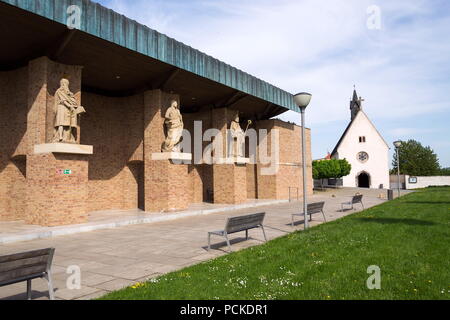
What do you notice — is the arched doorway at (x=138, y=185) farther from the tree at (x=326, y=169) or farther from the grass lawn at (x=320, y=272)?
the tree at (x=326, y=169)

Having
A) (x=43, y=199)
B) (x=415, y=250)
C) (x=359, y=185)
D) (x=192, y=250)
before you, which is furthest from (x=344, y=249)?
(x=359, y=185)

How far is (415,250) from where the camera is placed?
7238mm

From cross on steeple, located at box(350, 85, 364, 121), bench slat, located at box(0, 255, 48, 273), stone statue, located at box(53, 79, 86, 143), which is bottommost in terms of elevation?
bench slat, located at box(0, 255, 48, 273)

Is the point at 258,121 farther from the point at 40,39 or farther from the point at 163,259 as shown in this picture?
the point at 163,259

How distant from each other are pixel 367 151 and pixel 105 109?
4670 centimetres

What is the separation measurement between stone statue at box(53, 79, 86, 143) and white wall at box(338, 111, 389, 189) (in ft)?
161

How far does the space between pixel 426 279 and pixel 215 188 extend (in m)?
17.0

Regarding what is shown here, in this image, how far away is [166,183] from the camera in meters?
16.5

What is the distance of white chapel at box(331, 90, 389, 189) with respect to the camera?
53594 millimetres

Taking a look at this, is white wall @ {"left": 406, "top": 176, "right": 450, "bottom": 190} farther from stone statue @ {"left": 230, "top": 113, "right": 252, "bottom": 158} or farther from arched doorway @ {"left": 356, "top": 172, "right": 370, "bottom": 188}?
stone statue @ {"left": 230, "top": 113, "right": 252, "bottom": 158}

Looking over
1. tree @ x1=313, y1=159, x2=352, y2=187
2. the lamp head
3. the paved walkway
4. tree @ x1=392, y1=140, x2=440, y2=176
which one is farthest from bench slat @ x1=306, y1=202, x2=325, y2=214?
tree @ x1=392, y1=140, x2=440, y2=176

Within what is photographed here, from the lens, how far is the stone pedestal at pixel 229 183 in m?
21.2

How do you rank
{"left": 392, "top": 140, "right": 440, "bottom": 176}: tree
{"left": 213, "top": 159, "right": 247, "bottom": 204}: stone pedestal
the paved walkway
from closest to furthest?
the paved walkway
{"left": 213, "top": 159, "right": 247, "bottom": 204}: stone pedestal
{"left": 392, "top": 140, "right": 440, "bottom": 176}: tree

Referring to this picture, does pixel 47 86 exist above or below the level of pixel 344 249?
above
